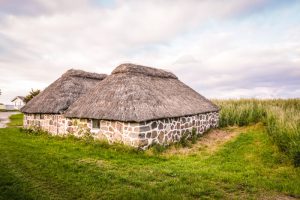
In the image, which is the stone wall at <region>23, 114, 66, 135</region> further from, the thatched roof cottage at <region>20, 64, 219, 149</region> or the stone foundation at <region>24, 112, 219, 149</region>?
the thatched roof cottage at <region>20, 64, 219, 149</region>

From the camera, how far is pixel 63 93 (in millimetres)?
16859

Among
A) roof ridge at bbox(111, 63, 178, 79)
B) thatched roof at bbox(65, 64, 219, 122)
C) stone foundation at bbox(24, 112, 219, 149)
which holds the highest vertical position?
roof ridge at bbox(111, 63, 178, 79)

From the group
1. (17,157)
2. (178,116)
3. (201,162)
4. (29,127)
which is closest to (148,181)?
(201,162)

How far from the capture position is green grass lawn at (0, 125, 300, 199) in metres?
6.46

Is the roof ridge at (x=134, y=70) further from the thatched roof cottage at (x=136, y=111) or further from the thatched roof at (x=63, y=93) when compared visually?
the thatched roof at (x=63, y=93)

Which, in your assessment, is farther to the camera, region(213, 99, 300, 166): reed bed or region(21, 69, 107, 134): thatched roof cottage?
region(21, 69, 107, 134): thatched roof cottage

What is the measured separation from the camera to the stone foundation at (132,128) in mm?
11415

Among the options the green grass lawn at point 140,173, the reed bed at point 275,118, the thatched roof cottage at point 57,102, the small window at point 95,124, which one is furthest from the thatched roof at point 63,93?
the reed bed at point 275,118

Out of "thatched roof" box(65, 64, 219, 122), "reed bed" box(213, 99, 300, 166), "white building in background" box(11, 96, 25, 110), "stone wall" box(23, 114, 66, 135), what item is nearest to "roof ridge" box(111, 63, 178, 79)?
"thatched roof" box(65, 64, 219, 122)

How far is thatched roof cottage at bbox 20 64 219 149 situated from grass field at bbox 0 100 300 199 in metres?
0.81

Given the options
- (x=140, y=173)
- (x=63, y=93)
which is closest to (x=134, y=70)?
(x=63, y=93)

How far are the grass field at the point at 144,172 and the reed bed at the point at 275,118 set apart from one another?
15.2 inches

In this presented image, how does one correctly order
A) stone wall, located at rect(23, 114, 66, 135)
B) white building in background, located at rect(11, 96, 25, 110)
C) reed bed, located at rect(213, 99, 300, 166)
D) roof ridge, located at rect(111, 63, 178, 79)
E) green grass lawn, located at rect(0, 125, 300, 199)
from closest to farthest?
green grass lawn, located at rect(0, 125, 300, 199) → reed bed, located at rect(213, 99, 300, 166) → roof ridge, located at rect(111, 63, 178, 79) → stone wall, located at rect(23, 114, 66, 135) → white building in background, located at rect(11, 96, 25, 110)

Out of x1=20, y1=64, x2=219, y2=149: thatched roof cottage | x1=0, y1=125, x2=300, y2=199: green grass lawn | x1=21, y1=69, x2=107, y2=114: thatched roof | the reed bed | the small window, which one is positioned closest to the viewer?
x1=0, y1=125, x2=300, y2=199: green grass lawn
